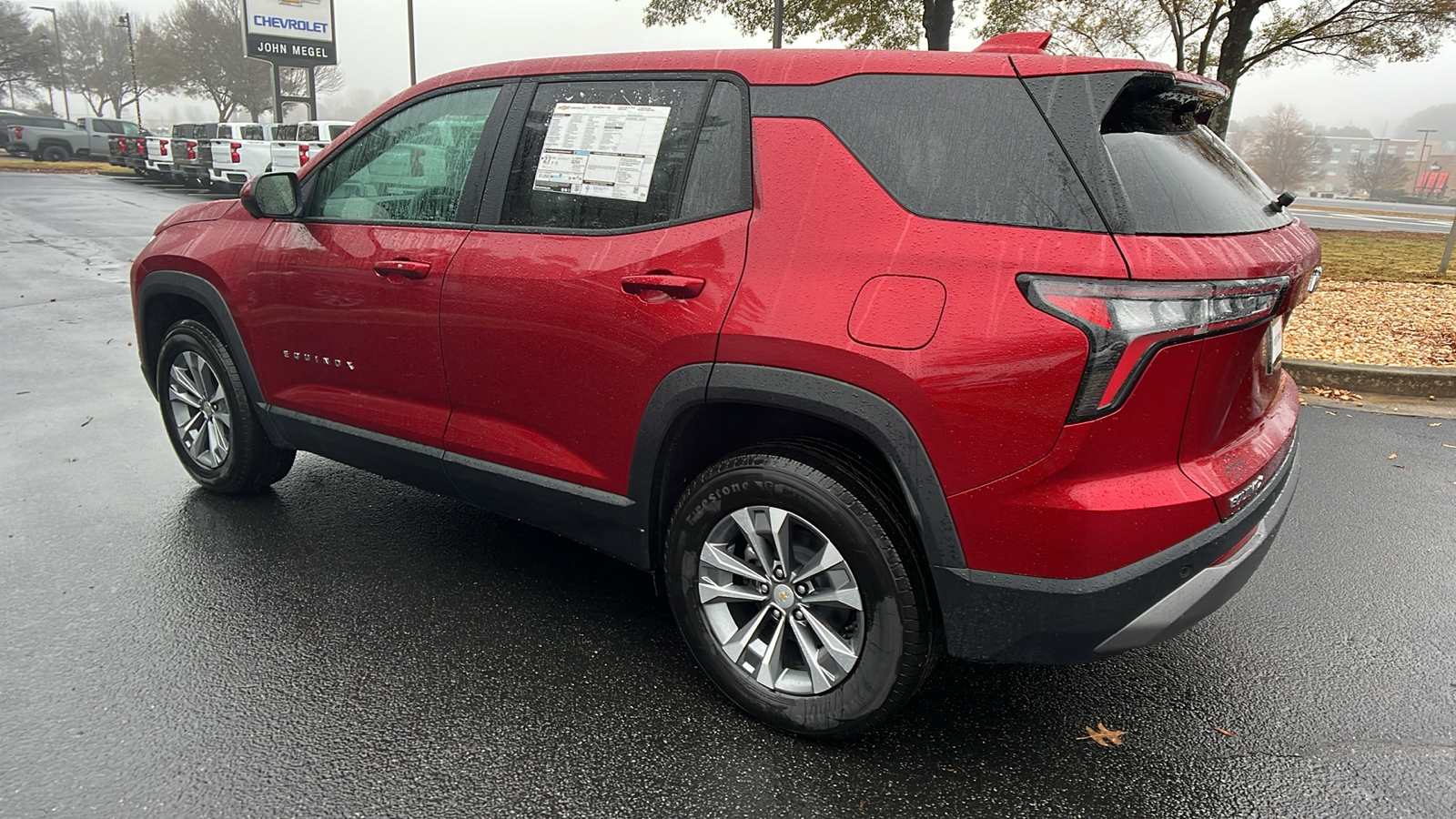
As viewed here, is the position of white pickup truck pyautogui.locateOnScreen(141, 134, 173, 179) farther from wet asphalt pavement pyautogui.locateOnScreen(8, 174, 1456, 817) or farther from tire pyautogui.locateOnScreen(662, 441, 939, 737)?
tire pyautogui.locateOnScreen(662, 441, 939, 737)

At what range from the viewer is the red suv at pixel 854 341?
1972mm

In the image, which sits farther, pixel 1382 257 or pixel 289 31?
pixel 289 31

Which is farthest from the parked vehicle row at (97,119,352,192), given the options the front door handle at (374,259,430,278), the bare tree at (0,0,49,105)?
the bare tree at (0,0,49,105)

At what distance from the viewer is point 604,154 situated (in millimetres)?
2691

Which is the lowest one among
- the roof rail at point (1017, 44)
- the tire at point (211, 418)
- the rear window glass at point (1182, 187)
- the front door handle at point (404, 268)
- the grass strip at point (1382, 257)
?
the tire at point (211, 418)

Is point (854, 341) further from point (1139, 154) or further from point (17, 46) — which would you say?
point (17, 46)

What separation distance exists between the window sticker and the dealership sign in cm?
3638

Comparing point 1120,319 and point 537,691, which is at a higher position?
point 1120,319

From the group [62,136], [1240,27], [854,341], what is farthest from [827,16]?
[62,136]

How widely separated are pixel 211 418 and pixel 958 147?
3449 mm

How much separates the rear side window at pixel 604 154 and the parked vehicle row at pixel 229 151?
15872 millimetres

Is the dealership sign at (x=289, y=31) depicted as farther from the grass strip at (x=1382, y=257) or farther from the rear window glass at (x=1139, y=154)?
the rear window glass at (x=1139, y=154)

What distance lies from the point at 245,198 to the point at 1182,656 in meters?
3.70

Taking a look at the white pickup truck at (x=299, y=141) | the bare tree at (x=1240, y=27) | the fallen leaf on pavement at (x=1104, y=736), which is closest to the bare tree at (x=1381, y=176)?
the bare tree at (x=1240, y=27)
